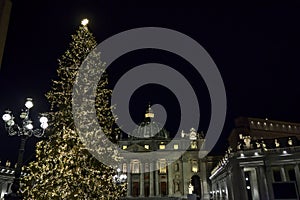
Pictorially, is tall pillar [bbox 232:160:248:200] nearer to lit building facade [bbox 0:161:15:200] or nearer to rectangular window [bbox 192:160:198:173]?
rectangular window [bbox 192:160:198:173]

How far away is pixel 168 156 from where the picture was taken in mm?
70938

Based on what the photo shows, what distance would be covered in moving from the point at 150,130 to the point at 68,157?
72.8 meters

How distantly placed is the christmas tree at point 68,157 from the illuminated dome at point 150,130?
6822 centimetres

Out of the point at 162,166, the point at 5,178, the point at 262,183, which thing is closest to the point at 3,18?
the point at 262,183

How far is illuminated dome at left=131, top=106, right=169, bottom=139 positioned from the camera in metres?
82.0

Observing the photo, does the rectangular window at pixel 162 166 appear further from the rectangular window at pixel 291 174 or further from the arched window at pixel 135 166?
the rectangular window at pixel 291 174

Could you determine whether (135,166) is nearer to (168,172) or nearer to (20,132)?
(168,172)

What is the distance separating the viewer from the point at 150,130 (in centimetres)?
8338

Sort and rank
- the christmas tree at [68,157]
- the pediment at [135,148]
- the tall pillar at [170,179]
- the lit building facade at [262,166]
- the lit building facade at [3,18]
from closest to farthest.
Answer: the lit building facade at [3,18]
the christmas tree at [68,157]
the lit building facade at [262,166]
the tall pillar at [170,179]
the pediment at [135,148]

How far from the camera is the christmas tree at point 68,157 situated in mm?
10664

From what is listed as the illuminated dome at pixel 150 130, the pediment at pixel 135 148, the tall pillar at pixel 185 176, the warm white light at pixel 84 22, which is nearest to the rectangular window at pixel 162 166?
the tall pillar at pixel 185 176

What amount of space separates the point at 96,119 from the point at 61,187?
369 centimetres

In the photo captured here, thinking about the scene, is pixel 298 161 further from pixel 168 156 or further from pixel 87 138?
pixel 168 156

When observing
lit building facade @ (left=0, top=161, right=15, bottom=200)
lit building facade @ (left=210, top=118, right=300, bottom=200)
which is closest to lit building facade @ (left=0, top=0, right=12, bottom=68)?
lit building facade @ (left=210, top=118, right=300, bottom=200)
